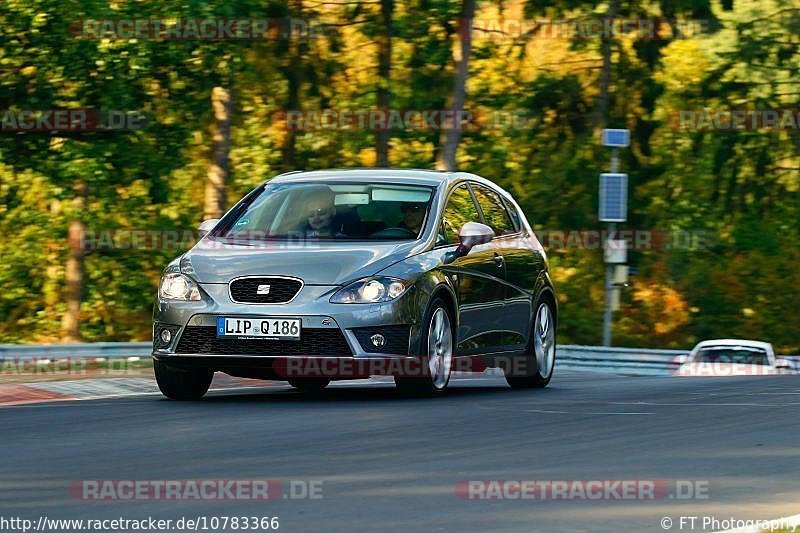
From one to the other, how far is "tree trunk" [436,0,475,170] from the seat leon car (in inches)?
776

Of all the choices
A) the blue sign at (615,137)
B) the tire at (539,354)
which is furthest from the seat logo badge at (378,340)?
the blue sign at (615,137)

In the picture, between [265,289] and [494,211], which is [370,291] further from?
[494,211]

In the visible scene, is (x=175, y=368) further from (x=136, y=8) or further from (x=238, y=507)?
(x=136, y=8)

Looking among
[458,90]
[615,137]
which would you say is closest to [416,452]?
[615,137]

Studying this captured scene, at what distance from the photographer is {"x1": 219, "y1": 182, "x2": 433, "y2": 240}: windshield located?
13.1 metres

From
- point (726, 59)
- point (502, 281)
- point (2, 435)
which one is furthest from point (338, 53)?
point (2, 435)

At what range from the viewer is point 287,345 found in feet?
39.6

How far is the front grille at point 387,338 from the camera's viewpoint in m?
12.2

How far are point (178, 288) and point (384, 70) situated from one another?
2944 cm

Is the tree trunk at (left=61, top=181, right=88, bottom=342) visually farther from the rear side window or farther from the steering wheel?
the steering wheel

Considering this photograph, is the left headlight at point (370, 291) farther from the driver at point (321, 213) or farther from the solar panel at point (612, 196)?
the solar panel at point (612, 196)

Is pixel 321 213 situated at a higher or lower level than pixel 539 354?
higher

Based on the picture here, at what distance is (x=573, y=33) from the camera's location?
142 ft

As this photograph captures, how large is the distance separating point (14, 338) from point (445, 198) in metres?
31.8
